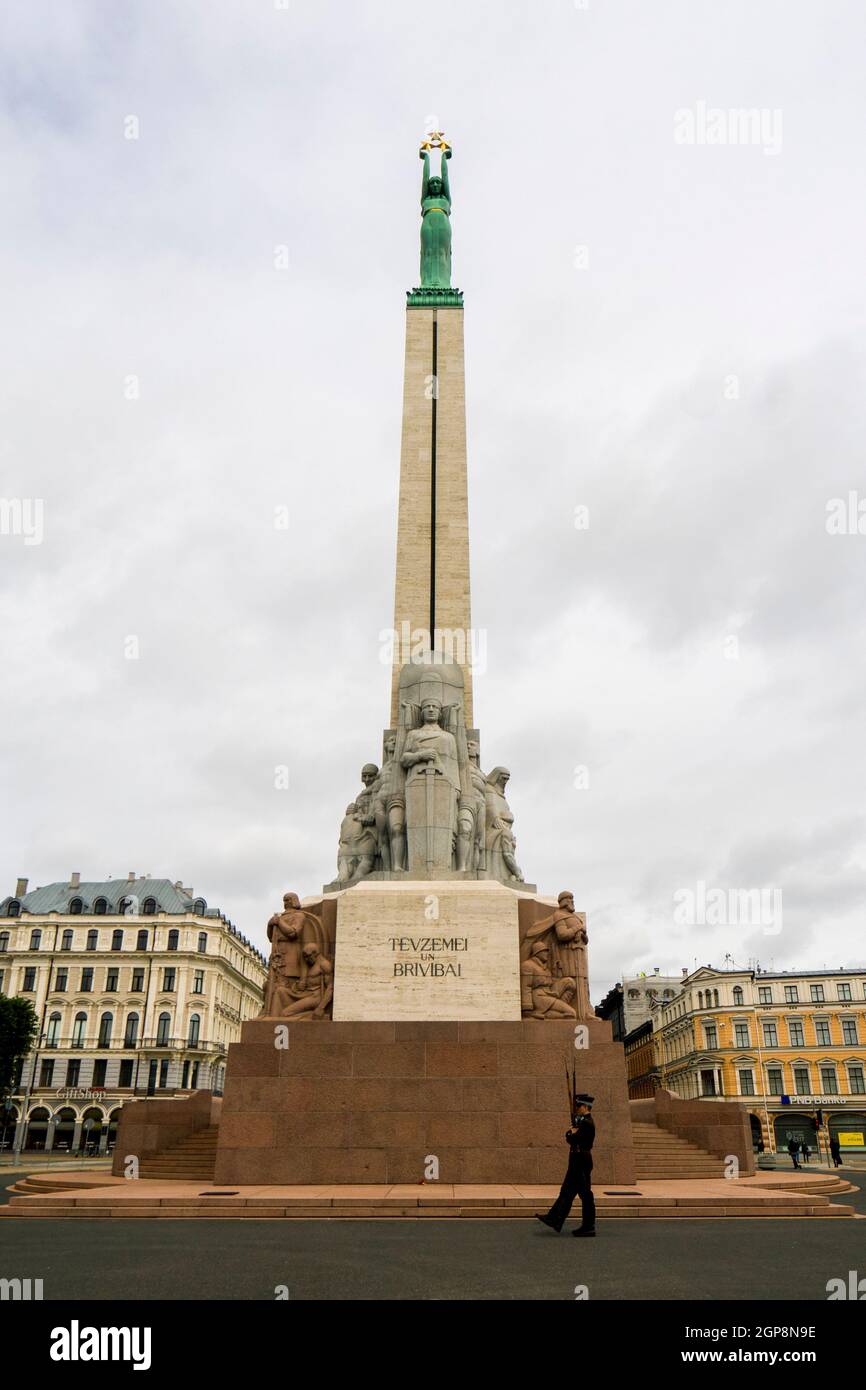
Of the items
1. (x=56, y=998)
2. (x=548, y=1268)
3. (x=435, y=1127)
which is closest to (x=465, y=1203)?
(x=435, y=1127)

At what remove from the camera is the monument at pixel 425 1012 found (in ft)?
45.9

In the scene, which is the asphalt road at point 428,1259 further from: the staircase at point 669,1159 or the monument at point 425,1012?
the staircase at point 669,1159

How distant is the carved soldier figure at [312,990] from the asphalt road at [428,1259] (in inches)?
200

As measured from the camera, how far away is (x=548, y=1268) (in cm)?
749

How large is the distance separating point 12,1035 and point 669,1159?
1746 inches

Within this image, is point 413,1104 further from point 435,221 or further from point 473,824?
point 435,221

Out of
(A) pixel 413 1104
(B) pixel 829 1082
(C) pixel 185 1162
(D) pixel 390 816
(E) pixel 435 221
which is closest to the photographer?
(A) pixel 413 1104

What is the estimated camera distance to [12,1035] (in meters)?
50.5

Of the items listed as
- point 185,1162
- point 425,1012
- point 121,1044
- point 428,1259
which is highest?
point 121,1044

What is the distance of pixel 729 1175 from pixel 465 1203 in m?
7.05

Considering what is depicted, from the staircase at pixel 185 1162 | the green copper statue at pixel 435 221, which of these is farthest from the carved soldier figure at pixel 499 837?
the green copper statue at pixel 435 221

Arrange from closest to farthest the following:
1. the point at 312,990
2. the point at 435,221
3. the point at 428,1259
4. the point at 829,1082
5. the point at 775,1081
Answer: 1. the point at 428,1259
2. the point at 312,990
3. the point at 435,221
4. the point at 829,1082
5. the point at 775,1081

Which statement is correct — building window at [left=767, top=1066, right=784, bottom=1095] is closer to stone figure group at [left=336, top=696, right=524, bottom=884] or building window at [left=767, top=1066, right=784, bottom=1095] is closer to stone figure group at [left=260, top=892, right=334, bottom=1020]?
stone figure group at [left=336, top=696, right=524, bottom=884]

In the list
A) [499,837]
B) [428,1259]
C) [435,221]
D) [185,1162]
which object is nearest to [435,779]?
[499,837]
